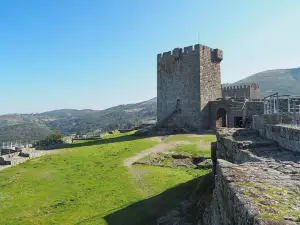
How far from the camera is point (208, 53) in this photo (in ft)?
122

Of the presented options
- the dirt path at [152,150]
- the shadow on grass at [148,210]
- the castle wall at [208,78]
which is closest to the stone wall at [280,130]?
the shadow on grass at [148,210]

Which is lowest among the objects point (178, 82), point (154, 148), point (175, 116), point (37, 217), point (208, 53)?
point (37, 217)

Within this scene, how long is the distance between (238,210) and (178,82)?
34082mm

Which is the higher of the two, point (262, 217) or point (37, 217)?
point (262, 217)

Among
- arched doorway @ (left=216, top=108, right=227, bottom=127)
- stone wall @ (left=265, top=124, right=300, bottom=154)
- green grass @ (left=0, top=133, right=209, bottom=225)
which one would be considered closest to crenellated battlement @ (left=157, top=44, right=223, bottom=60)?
arched doorway @ (left=216, top=108, right=227, bottom=127)

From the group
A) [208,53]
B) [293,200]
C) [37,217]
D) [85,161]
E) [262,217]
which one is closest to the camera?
[262,217]

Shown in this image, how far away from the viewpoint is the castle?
117ft

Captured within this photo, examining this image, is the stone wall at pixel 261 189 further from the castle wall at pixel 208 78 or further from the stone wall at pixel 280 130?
the castle wall at pixel 208 78

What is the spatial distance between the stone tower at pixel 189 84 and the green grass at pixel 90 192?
15.9m

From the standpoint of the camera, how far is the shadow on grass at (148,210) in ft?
38.4

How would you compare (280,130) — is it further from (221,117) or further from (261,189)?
(221,117)

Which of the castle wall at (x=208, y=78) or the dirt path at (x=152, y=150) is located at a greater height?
the castle wall at (x=208, y=78)

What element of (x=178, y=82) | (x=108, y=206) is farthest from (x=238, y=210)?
(x=178, y=82)

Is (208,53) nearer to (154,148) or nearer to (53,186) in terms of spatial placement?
(154,148)
